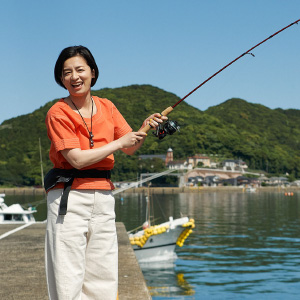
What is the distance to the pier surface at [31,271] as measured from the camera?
5.05 metres

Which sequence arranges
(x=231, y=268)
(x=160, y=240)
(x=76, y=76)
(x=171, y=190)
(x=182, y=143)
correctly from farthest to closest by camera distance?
(x=182, y=143) → (x=171, y=190) → (x=160, y=240) → (x=231, y=268) → (x=76, y=76)

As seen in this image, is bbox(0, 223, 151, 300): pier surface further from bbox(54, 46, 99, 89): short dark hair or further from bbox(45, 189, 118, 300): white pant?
bbox(54, 46, 99, 89): short dark hair

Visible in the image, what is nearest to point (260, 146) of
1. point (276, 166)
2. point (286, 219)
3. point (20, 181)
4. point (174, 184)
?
point (276, 166)

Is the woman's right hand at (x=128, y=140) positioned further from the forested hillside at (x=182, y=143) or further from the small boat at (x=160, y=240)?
the forested hillside at (x=182, y=143)

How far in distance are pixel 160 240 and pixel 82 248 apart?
22.7 meters

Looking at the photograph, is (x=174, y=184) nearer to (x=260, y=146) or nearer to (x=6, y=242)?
(x=260, y=146)

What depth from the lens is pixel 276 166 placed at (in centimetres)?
17550

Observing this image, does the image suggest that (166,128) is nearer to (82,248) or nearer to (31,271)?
(82,248)

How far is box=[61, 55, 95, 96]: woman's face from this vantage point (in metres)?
3.05

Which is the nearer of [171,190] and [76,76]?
[76,76]

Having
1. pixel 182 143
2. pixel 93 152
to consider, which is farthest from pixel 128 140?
pixel 182 143

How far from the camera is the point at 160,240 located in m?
25.3

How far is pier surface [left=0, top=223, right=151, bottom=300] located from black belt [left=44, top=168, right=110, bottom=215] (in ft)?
7.00

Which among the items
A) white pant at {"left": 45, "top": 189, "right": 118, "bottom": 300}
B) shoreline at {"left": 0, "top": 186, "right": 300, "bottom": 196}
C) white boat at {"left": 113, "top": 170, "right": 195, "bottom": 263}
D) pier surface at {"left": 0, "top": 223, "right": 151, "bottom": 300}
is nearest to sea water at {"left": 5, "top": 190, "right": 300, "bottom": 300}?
white boat at {"left": 113, "top": 170, "right": 195, "bottom": 263}
